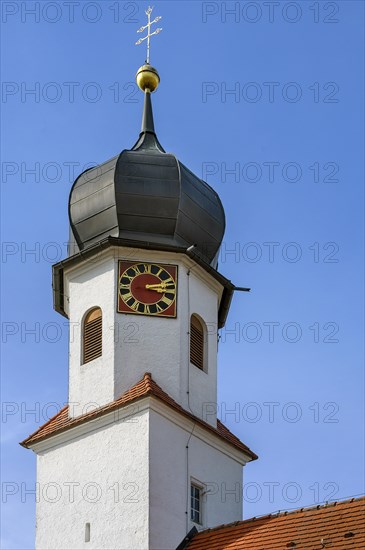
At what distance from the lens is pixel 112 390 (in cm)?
2744

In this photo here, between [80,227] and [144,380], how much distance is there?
380 centimetres

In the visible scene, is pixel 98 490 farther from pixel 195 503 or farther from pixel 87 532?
pixel 195 503

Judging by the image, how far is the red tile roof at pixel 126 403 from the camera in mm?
26766

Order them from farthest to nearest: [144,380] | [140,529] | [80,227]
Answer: [80,227], [144,380], [140,529]

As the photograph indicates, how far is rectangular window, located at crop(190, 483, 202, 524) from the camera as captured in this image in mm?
26688

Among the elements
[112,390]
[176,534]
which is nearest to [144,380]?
[112,390]

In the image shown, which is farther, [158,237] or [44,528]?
[158,237]

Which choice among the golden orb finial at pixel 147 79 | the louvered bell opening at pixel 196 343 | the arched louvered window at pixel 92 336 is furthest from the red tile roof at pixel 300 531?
the golden orb finial at pixel 147 79

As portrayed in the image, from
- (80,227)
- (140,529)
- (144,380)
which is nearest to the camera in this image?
(140,529)

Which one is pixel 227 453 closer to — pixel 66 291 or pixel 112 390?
pixel 112 390

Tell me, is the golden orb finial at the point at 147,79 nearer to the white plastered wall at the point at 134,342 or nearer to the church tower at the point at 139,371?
the church tower at the point at 139,371

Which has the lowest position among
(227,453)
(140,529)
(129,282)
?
(140,529)

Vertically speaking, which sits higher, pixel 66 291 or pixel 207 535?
pixel 66 291

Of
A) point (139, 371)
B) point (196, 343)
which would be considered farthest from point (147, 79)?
point (139, 371)
